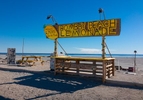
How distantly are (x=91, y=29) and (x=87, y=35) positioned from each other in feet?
1.49

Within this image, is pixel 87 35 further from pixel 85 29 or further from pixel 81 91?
pixel 81 91

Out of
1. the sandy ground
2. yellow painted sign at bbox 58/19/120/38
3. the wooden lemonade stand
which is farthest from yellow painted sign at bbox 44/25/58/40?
the sandy ground

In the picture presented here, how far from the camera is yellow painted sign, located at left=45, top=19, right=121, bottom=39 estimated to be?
9578 millimetres

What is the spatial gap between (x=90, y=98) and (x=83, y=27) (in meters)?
5.04

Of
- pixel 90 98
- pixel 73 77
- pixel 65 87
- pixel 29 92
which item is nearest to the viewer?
pixel 90 98

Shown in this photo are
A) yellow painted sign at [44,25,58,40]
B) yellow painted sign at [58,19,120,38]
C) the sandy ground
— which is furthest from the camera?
yellow painted sign at [44,25,58,40]

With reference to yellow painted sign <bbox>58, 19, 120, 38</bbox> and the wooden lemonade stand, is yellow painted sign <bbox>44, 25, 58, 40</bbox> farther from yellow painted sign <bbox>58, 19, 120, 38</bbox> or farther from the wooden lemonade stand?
yellow painted sign <bbox>58, 19, 120, 38</bbox>

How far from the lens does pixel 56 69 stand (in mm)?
11797

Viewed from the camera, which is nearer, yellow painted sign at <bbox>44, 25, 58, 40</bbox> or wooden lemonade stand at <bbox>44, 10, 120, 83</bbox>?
wooden lemonade stand at <bbox>44, 10, 120, 83</bbox>

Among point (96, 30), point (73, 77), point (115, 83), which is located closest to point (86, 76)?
point (73, 77)

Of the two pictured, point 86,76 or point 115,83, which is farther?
point 86,76

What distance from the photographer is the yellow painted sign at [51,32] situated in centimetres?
1181

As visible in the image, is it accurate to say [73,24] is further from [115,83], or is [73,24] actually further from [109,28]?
[115,83]

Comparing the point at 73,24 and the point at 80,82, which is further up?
the point at 73,24
